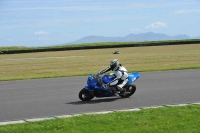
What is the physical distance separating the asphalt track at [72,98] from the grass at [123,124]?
1604 millimetres

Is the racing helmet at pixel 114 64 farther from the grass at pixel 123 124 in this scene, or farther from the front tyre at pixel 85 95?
the grass at pixel 123 124

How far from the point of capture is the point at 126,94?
13.6 metres

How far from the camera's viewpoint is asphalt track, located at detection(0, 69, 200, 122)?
11414mm

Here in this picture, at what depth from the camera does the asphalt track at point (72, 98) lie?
37.4 ft

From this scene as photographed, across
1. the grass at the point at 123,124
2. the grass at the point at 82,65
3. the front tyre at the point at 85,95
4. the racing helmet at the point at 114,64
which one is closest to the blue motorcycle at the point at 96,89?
the front tyre at the point at 85,95

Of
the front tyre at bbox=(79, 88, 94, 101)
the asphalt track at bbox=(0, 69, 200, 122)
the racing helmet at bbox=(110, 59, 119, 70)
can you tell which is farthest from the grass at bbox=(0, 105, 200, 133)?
the racing helmet at bbox=(110, 59, 119, 70)

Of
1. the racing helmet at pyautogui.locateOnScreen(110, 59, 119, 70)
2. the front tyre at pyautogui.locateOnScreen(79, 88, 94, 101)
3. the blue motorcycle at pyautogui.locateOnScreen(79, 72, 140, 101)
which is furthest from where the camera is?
the racing helmet at pyautogui.locateOnScreen(110, 59, 119, 70)

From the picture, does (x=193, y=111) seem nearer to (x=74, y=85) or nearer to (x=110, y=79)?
(x=110, y=79)

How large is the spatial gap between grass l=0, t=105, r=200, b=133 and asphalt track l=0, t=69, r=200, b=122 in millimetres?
1604

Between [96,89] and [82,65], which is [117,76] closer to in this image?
[96,89]

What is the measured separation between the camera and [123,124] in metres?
8.79

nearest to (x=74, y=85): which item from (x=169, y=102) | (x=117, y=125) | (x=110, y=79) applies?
(x=110, y=79)

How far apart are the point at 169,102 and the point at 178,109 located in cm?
189

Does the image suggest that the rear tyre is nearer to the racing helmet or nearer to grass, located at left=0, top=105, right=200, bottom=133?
the racing helmet
